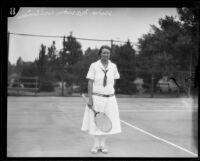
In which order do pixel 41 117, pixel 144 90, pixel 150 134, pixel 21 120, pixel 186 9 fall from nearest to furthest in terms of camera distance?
pixel 186 9 → pixel 150 134 → pixel 21 120 → pixel 41 117 → pixel 144 90

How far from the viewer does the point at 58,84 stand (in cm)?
1047

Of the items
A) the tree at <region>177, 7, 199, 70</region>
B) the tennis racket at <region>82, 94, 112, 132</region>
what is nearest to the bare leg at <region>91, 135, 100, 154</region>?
the tennis racket at <region>82, 94, 112, 132</region>

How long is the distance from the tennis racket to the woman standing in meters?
0.11

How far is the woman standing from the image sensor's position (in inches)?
230

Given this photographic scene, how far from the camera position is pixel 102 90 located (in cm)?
591

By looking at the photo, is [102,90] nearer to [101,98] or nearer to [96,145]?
[101,98]

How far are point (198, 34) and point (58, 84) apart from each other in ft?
18.7

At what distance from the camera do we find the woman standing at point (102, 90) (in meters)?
5.85

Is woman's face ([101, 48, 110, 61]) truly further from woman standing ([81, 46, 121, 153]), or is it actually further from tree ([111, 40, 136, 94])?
tree ([111, 40, 136, 94])

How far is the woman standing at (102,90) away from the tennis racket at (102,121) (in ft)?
0.36

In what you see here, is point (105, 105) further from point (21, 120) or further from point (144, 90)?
point (144, 90)

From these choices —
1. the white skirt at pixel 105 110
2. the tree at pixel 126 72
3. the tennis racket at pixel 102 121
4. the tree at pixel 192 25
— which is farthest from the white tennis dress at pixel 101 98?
the tree at pixel 126 72

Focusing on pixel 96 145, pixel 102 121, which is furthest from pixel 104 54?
pixel 96 145
